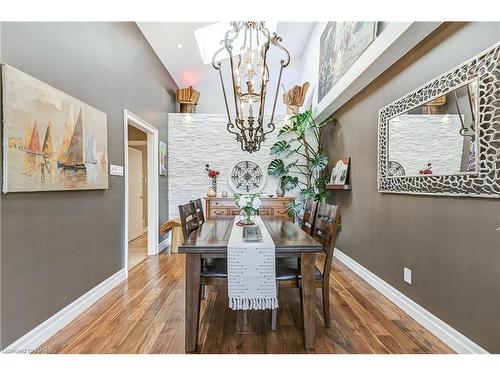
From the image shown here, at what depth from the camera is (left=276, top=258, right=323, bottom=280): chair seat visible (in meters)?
1.87

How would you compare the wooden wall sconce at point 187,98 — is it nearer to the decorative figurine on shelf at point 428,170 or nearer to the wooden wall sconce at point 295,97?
the wooden wall sconce at point 295,97

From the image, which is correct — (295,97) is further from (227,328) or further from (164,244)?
(227,328)

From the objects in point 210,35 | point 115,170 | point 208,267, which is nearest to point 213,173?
point 115,170

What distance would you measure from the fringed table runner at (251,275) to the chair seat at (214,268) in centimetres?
19

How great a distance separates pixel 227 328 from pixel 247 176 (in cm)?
334

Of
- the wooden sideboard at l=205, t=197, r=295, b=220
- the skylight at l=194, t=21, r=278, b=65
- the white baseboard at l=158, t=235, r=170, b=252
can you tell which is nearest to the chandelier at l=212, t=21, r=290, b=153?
the skylight at l=194, t=21, r=278, b=65

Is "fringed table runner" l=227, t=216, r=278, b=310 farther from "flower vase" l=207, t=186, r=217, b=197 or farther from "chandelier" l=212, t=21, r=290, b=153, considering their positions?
"flower vase" l=207, t=186, r=217, b=197

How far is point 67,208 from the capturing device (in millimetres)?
2252

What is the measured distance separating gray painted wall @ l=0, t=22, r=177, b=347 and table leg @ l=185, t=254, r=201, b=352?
1104mm

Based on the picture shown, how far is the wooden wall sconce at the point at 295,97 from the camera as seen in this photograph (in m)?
4.96
